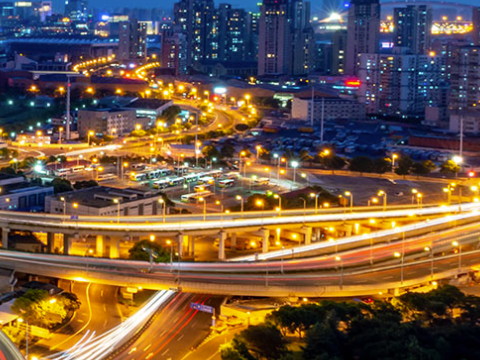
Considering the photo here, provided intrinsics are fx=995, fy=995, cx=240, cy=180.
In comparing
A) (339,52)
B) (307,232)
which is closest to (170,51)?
(339,52)

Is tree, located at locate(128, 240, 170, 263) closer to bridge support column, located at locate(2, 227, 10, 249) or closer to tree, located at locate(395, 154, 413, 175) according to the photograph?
bridge support column, located at locate(2, 227, 10, 249)

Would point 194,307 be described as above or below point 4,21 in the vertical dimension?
below

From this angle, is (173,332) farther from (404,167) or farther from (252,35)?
(252,35)

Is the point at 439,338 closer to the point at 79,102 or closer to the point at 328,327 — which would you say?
the point at 328,327

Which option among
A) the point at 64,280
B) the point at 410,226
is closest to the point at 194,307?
the point at 64,280

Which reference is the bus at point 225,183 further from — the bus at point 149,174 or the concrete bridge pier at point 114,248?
the concrete bridge pier at point 114,248

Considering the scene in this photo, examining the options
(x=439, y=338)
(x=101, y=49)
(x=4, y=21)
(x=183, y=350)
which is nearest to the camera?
(x=439, y=338)
